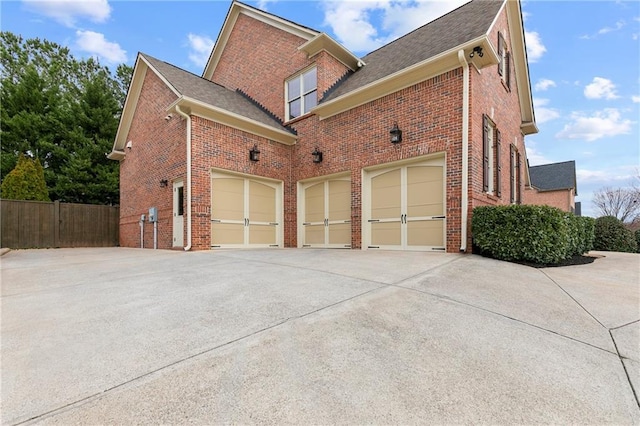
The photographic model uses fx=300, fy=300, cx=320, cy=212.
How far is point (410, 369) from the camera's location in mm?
1940

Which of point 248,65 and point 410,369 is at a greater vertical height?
point 248,65

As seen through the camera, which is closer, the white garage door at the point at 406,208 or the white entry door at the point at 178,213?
the white garage door at the point at 406,208

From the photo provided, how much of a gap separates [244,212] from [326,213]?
8.26 ft

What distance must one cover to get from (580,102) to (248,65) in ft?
53.8

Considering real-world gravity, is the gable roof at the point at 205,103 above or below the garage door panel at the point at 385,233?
above

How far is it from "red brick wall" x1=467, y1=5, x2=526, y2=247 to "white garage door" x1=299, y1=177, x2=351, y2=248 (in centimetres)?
338

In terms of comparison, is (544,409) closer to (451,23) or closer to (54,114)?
(451,23)

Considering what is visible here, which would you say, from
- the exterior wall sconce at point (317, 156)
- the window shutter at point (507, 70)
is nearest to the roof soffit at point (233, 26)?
the exterior wall sconce at point (317, 156)

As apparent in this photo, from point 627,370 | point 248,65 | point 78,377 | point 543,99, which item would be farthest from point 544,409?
point 543,99

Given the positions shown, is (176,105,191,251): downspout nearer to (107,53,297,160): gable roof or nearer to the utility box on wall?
(107,53,297,160): gable roof

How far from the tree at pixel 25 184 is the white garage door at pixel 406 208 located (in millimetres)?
13641

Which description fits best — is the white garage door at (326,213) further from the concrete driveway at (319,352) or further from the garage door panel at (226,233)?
the concrete driveway at (319,352)

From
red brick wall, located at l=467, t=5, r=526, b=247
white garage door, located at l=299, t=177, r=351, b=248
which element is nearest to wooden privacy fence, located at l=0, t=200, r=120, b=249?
white garage door, located at l=299, t=177, r=351, b=248

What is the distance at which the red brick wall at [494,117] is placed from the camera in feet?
22.1
